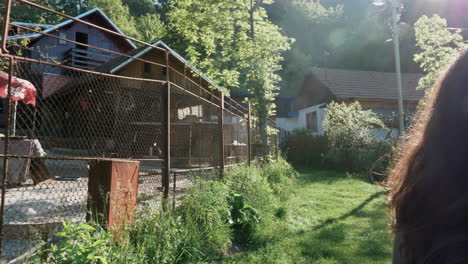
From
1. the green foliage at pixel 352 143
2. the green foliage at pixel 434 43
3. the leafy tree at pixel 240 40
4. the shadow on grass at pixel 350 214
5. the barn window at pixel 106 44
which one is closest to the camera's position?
the shadow on grass at pixel 350 214

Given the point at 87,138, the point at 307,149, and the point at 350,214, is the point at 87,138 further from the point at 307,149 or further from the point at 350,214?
the point at 307,149

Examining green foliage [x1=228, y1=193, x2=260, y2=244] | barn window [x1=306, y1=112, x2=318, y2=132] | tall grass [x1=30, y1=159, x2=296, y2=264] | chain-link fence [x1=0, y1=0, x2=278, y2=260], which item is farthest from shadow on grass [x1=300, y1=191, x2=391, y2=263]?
barn window [x1=306, y1=112, x2=318, y2=132]

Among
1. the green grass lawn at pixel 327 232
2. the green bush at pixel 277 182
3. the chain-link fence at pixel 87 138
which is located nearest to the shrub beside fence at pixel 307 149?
the chain-link fence at pixel 87 138

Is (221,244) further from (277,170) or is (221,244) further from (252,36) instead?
(252,36)

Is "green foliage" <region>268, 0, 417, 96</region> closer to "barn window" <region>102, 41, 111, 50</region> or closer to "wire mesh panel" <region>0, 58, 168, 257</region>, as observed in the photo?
"barn window" <region>102, 41, 111, 50</region>

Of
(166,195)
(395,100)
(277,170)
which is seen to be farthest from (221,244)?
(395,100)

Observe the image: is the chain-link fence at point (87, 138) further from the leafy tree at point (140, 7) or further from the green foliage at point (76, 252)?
the leafy tree at point (140, 7)

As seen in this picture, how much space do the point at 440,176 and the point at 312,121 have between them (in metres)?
25.4

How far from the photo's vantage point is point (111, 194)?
3.02m

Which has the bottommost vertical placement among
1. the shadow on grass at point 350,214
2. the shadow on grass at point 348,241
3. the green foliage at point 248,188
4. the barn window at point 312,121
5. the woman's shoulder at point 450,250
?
the shadow on grass at point 348,241

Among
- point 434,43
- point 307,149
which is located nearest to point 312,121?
point 307,149

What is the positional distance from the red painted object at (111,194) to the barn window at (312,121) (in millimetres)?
22309

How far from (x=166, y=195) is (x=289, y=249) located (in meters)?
1.83

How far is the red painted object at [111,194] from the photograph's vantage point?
9.89ft
